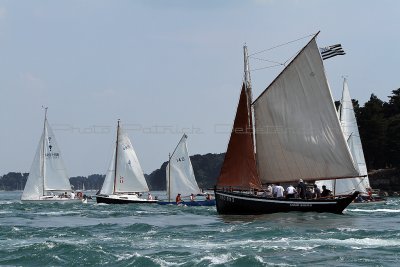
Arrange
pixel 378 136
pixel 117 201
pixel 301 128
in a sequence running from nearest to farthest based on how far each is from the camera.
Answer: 1. pixel 301 128
2. pixel 117 201
3. pixel 378 136

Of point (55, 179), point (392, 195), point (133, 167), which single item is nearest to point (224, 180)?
point (133, 167)

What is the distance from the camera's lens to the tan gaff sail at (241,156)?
5534cm

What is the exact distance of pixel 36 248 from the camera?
31859 millimetres

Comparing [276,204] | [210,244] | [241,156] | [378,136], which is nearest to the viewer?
[210,244]

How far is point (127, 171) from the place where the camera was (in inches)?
3620

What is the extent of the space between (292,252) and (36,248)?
10.8 metres

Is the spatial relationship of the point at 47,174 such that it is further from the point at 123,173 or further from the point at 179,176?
the point at 179,176

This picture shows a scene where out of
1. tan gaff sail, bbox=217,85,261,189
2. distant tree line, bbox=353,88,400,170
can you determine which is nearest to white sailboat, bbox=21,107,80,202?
tan gaff sail, bbox=217,85,261,189

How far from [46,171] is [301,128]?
54.2 m

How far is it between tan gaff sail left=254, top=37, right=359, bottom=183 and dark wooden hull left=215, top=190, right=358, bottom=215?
1.91 metres

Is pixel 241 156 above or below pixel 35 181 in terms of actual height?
below

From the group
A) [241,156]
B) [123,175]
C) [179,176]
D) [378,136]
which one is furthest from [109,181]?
[378,136]

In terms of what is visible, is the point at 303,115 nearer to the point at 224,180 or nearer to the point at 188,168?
the point at 224,180

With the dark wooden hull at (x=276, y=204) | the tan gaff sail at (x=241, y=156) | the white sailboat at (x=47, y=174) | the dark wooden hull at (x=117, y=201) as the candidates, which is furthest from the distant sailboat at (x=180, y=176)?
the dark wooden hull at (x=276, y=204)
